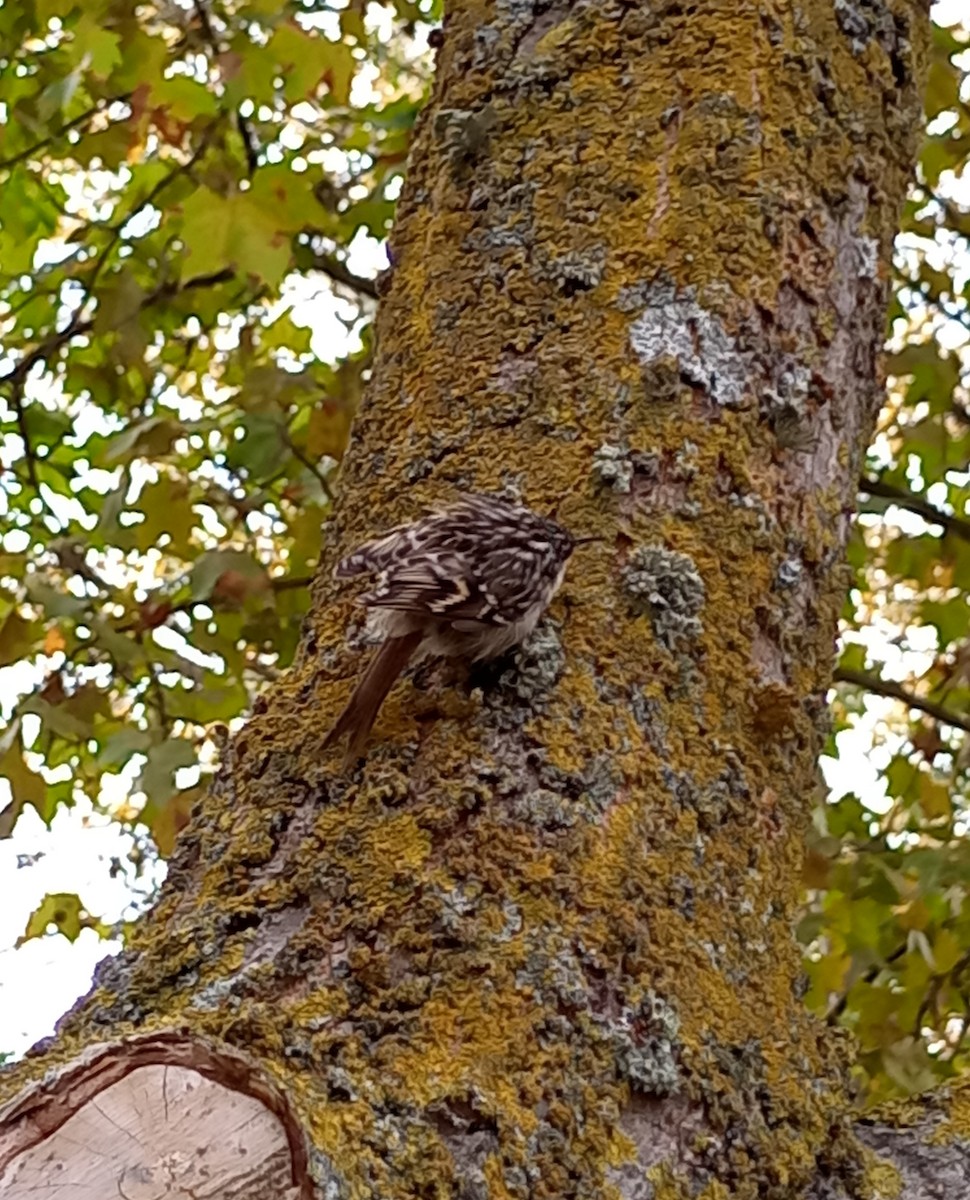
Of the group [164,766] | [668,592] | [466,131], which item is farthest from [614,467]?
[164,766]

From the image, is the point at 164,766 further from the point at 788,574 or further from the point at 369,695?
the point at 788,574

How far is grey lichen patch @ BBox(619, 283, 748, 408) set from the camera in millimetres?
1953

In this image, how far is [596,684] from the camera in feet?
5.64

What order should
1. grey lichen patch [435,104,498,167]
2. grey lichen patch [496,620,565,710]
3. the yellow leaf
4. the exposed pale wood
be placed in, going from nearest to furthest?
the exposed pale wood, grey lichen patch [496,620,565,710], grey lichen patch [435,104,498,167], the yellow leaf

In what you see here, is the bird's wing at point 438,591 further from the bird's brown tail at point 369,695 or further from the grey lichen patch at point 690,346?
the grey lichen patch at point 690,346

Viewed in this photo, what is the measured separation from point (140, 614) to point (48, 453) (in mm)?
956

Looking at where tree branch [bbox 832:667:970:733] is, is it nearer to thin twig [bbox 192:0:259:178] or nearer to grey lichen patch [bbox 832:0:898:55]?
grey lichen patch [bbox 832:0:898:55]

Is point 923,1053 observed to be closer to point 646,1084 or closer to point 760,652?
point 760,652

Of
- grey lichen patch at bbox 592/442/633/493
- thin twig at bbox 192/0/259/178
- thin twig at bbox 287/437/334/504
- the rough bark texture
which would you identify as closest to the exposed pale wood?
the rough bark texture

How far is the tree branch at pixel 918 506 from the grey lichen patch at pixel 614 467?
80.2 inches

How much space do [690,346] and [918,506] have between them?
2.07m

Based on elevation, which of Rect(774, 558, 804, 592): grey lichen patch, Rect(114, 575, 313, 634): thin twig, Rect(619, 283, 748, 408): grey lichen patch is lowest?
Rect(774, 558, 804, 592): grey lichen patch

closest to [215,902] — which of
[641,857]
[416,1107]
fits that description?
[416,1107]

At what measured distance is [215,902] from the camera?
155 cm
